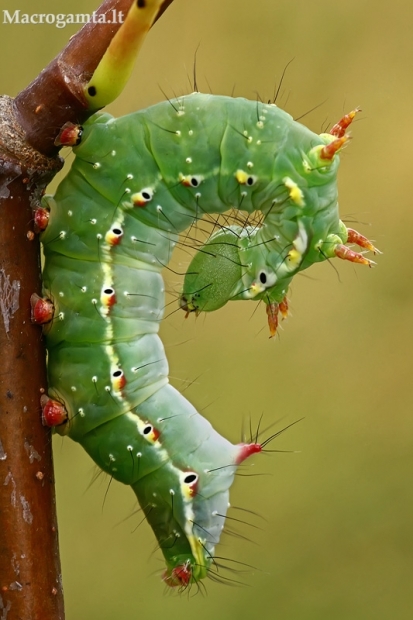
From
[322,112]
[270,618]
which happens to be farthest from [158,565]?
[322,112]

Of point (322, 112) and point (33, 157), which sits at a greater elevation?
point (33, 157)

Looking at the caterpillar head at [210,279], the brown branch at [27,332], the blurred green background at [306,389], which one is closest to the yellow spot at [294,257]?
the caterpillar head at [210,279]

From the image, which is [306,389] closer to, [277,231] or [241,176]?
[277,231]

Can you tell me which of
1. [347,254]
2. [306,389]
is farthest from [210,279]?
[306,389]

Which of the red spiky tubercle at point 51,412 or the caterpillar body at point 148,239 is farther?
the caterpillar body at point 148,239

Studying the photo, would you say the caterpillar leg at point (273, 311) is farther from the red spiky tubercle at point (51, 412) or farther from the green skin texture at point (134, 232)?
the red spiky tubercle at point (51, 412)

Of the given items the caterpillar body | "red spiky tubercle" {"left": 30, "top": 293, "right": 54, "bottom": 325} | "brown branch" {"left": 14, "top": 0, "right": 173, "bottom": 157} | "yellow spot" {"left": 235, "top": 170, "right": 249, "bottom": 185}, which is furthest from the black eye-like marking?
"brown branch" {"left": 14, "top": 0, "right": 173, "bottom": 157}

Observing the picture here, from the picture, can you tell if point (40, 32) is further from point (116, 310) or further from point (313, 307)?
point (116, 310)
